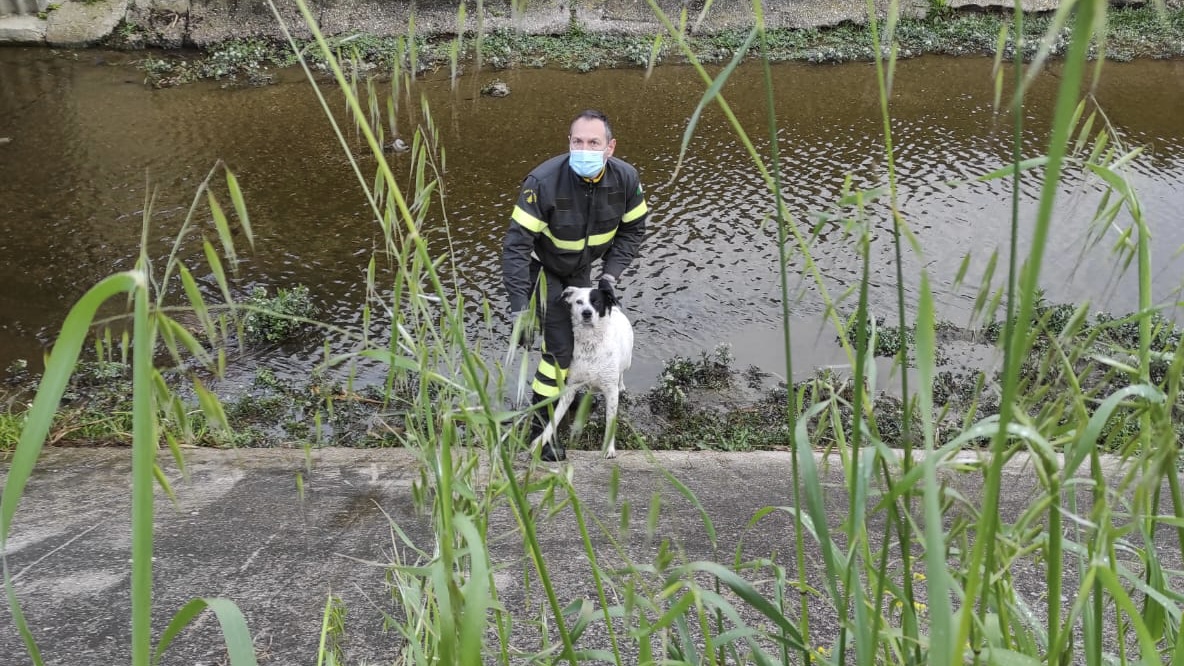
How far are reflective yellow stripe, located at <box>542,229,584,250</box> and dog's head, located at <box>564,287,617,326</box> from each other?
25 cm

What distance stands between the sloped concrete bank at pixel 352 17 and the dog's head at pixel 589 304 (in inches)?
237

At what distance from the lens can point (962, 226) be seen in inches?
298

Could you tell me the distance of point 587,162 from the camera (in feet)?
15.3

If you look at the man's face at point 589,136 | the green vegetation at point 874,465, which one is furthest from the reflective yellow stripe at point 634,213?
the green vegetation at point 874,465

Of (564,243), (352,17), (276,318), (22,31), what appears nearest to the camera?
(564,243)

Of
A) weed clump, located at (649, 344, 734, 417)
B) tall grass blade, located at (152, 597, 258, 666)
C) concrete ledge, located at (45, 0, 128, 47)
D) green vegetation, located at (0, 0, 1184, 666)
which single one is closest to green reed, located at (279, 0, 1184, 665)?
green vegetation, located at (0, 0, 1184, 666)

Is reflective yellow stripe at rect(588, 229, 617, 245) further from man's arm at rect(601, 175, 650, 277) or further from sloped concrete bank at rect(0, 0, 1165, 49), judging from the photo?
sloped concrete bank at rect(0, 0, 1165, 49)

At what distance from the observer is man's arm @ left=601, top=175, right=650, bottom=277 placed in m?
5.22

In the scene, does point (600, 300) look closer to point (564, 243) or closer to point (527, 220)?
point (564, 243)

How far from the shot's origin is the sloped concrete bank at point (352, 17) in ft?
35.2

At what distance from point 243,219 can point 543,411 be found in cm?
377

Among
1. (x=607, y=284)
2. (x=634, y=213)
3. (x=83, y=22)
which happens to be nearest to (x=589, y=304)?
(x=607, y=284)

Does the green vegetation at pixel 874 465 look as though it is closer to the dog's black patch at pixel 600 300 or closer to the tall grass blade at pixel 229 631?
the tall grass blade at pixel 229 631

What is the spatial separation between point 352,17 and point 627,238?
7.48m
